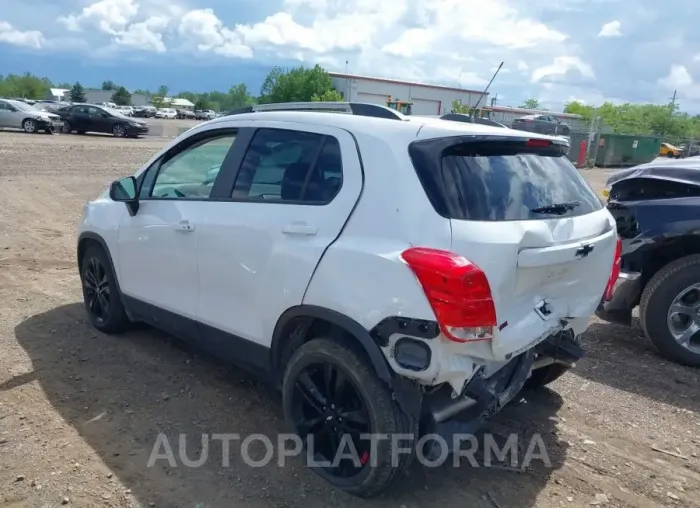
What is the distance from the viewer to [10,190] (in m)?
10.8

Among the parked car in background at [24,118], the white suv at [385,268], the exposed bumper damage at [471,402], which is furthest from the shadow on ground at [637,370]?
the parked car in background at [24,118]

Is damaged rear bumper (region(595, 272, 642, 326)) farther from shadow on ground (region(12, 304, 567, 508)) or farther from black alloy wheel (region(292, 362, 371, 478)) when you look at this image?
black alloy wheel (region(292, 362, 371, 478))

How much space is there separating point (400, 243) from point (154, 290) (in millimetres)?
2229

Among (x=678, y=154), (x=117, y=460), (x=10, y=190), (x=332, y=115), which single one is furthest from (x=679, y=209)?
(x=678, y=154)

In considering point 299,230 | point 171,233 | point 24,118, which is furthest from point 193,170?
point 24,118

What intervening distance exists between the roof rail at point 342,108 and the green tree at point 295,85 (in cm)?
5835

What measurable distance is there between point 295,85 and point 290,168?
6880 cm

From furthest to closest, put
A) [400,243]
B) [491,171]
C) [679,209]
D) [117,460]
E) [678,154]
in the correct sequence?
[678,154], [679,209], [117,460], [491,171], [400,243]

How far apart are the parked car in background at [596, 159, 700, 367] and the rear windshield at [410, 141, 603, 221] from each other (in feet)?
6.26

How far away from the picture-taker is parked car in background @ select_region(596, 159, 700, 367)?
16.1ft

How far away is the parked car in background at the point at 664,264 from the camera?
4902 millimetres

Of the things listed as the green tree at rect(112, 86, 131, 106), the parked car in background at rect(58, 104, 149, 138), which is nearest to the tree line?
the green tree at rect(112, 86, 131, 106)

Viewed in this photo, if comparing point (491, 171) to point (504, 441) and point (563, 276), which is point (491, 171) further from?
point (504, 441)

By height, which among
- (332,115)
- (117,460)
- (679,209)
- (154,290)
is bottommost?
(117,460)
